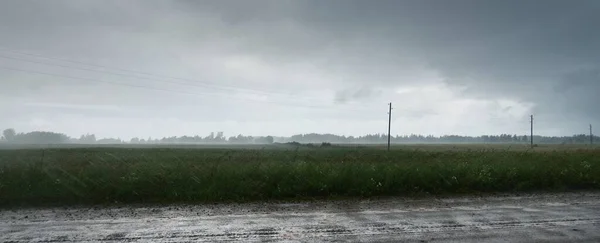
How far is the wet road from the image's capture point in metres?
6.62

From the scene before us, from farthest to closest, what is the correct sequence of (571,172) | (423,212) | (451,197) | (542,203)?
(571,172) → (451,197) → (542,203) → (423,212)

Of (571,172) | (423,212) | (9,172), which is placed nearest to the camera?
(423,212)

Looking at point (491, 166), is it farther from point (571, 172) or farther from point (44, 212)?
point (44, 212)

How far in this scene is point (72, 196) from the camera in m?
10.5

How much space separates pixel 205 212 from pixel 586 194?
1276cm

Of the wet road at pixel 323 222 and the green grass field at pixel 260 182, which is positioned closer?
the wet road at pixel 323 222

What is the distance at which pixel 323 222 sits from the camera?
25.5 ft

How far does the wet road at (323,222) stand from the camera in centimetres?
662

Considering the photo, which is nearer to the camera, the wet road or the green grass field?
the wet road

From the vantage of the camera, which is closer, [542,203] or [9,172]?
[542,203]

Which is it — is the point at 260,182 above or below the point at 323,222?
above

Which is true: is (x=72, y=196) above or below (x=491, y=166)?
below

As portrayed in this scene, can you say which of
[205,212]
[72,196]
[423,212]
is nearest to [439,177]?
[423,212]

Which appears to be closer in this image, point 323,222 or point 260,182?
point 323,222
